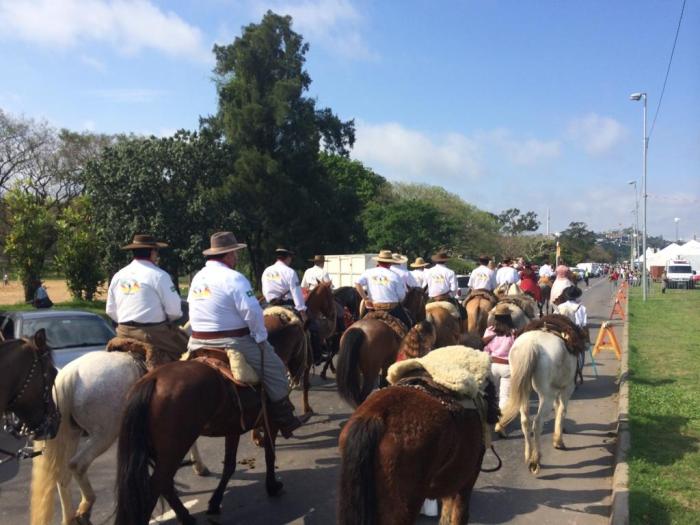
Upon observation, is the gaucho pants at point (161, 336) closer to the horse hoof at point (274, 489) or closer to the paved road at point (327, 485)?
the paved road at point (327, 485)

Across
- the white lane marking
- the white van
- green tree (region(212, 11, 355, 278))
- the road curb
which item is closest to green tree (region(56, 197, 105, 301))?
green tree (region(212, 11, 355, 278))

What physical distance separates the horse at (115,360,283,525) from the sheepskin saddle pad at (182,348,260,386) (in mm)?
140

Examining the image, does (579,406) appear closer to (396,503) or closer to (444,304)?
(444,304)

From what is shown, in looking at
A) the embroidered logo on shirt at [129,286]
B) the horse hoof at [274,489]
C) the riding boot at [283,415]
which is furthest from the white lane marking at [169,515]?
the embroidered logo on shirt at [129,286]

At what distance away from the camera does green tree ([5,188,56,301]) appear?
21.0m

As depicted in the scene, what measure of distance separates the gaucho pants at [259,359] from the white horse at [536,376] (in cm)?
248

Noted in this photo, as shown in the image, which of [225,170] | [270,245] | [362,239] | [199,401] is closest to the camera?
[199,401]

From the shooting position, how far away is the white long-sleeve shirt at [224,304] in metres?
5.09

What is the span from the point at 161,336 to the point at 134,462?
1.72 metres

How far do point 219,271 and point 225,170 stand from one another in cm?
2308

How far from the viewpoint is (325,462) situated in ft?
22.3

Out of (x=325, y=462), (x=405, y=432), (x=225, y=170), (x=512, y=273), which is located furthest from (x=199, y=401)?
(x=225, y=170)

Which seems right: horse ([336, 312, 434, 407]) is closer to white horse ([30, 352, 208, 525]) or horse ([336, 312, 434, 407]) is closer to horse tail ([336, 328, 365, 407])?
horse tail ([336, 328, 365, 407])

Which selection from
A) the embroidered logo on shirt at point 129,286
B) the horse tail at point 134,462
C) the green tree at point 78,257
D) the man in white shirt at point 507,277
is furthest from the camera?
the green tree at point 78,257
